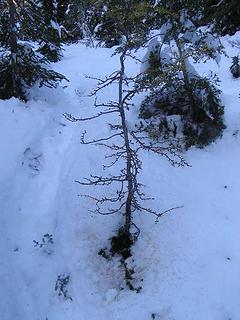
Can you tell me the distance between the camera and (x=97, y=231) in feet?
32.3

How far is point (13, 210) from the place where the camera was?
10.0m

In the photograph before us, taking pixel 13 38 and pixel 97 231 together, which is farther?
pixel 13 38

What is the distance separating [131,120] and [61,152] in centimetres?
280

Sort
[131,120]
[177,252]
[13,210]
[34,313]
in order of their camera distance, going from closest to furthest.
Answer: [34,313], [177,252], [13,210], [131,120]

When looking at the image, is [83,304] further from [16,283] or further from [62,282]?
[16,283]

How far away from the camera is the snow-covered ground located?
829cm

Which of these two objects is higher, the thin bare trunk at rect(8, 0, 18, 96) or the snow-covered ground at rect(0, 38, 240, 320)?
the thin bare trunk at rect(8, 0, 18, 96)

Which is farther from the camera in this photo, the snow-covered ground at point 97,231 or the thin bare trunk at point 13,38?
the thin bare trunk at point 13,38

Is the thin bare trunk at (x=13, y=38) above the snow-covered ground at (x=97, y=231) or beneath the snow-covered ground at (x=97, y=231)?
above

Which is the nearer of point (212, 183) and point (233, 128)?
point (212, 183)

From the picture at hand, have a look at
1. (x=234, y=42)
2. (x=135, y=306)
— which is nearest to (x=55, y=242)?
(x=135, y=306)

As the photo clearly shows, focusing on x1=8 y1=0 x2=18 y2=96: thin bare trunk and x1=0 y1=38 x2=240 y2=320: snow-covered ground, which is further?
x1=8 y1=0 x2=18 y2=96: thin bare trunk

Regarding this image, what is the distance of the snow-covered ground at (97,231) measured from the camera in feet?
27.2

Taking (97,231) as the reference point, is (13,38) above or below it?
above
